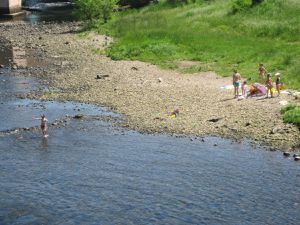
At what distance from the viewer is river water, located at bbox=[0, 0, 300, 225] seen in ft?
86.7

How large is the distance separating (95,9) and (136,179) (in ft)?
177

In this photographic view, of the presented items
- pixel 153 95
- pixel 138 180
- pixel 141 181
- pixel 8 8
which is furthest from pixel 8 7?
pixel 141 181

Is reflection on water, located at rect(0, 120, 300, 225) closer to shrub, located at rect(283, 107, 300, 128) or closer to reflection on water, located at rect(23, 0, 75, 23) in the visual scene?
shrub, located at rect(283, 107, 300, 128)

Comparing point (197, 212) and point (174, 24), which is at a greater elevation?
point (174, 24)

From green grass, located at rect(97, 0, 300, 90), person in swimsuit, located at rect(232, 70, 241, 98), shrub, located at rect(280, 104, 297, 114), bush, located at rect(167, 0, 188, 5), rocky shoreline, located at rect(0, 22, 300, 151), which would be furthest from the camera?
bush, located at rect(167, 0, 188, 5)

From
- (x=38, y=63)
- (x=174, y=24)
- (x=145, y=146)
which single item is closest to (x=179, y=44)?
(x=174, y=24)

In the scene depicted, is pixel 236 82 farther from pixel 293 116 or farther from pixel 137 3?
pixel 137 3

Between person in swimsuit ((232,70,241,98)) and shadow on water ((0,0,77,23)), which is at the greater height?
shadow on water ((0,0,77,23))

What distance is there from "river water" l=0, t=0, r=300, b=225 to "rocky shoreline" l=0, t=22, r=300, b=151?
1.87 m

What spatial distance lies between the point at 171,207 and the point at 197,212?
4.49ft

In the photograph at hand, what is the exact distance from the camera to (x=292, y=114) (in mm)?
37031

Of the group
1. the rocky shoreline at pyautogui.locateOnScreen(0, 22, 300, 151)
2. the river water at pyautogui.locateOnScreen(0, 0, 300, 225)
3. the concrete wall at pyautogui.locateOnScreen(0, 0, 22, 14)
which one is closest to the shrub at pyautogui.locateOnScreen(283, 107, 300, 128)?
the rocky shoreline at pyautogui.locateOnScreen(0, 22, 300, 151)

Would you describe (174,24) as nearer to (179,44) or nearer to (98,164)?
(179,44)

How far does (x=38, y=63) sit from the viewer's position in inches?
2466
